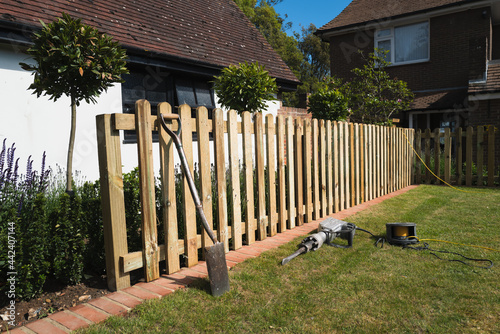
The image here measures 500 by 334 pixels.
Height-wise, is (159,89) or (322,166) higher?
(159,89)

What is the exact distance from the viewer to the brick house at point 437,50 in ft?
42.8

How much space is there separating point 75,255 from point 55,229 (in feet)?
0.89

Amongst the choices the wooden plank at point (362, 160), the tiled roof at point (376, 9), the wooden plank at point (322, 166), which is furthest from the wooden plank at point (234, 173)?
the tiled roof at point (376, 9)

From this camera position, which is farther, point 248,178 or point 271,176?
point 271,176

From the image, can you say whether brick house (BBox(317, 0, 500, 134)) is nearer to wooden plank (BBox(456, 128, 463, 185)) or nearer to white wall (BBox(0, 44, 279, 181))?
wooden plank (BBox(456, 128, 463, 185))

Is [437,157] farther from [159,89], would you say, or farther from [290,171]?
[159,89]

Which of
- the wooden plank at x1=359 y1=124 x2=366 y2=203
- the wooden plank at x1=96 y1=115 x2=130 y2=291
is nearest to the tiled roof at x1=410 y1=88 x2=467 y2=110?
the wooden plank at x1=359 y1=124 x2=366 y2=203

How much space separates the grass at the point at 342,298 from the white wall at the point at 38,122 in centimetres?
446

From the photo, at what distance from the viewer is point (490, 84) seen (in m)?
12.1

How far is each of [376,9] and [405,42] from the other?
2.48 m

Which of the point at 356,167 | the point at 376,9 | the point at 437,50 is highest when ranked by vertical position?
the point at 376,9

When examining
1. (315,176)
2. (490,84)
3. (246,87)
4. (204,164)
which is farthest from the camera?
(490,84)

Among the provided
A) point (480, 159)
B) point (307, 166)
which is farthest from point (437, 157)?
point (307, 166)

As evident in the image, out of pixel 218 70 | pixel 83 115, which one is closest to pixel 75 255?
pixel 83 115
